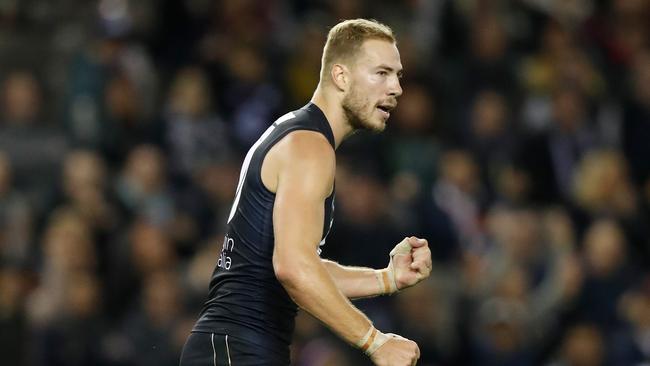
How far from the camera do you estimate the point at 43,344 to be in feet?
34.1

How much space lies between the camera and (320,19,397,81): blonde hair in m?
5.62

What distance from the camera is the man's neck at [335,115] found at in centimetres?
562

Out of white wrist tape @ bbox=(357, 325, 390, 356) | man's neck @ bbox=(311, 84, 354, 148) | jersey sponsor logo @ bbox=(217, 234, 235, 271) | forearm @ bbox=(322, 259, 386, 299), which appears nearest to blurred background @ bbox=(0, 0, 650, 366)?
forearm @ bbox=(322, 259, 386, 299)

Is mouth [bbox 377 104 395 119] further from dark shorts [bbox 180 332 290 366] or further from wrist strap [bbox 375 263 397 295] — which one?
dark shorts [bbox 180 332 290 366]

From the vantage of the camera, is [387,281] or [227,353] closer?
[227,353]

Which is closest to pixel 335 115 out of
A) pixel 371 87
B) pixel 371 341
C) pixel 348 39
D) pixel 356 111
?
pixel 356 111

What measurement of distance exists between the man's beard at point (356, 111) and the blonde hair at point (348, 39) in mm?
161

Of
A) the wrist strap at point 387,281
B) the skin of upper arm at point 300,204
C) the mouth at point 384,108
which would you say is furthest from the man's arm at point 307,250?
the wrist strap at point 387,281

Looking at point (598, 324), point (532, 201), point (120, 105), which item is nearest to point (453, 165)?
point (532, 201)

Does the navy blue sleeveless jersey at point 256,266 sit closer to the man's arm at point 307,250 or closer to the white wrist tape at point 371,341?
the man's arm at point 307,250

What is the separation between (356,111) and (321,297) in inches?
37.1

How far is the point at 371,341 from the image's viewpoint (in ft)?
16.9

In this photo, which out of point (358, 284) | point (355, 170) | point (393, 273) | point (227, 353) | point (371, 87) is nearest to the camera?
point (227, 353)

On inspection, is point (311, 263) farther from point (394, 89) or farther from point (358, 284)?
point (358, 284)
